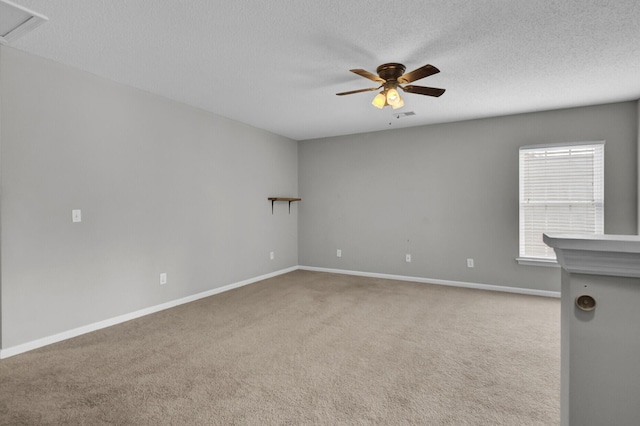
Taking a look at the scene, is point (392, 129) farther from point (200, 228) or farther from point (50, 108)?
point (50, 108)

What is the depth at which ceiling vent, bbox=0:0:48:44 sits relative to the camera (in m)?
2.12

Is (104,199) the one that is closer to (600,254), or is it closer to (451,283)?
(600,254)

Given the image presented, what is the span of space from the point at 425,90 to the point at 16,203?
11.5 ft

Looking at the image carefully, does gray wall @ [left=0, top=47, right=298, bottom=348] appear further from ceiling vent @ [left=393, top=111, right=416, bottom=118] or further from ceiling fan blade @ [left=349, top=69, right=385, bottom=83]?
ceiling fan blade @ [left=349, top=69, right=385, bottom=83]

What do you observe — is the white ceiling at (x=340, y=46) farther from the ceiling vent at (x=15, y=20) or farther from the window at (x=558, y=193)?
the window at (x=558, y=193)

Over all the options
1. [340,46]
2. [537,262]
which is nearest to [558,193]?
[537,262]

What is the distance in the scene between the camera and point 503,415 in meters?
1.86

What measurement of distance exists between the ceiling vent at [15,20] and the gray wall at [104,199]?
360 millimetres

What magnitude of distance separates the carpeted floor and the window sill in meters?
0.67

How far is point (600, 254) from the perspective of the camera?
0.85m

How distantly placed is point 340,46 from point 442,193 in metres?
3.14

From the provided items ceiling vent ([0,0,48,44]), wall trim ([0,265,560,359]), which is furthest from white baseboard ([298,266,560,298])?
ceiling vent ([0,0,48,44])

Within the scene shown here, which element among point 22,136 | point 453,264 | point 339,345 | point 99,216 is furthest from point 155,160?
point 453,264

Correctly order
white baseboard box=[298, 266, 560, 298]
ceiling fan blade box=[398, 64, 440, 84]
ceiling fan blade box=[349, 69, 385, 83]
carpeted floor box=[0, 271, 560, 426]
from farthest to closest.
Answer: white baseboard box=[298, 266, 560, 298], ceiling fan blade box=[349, 69, 385, 83], ceiling fan blade box=[398, 64, 440, 84], carpeted floor box=[0, 271, 560, 426]
